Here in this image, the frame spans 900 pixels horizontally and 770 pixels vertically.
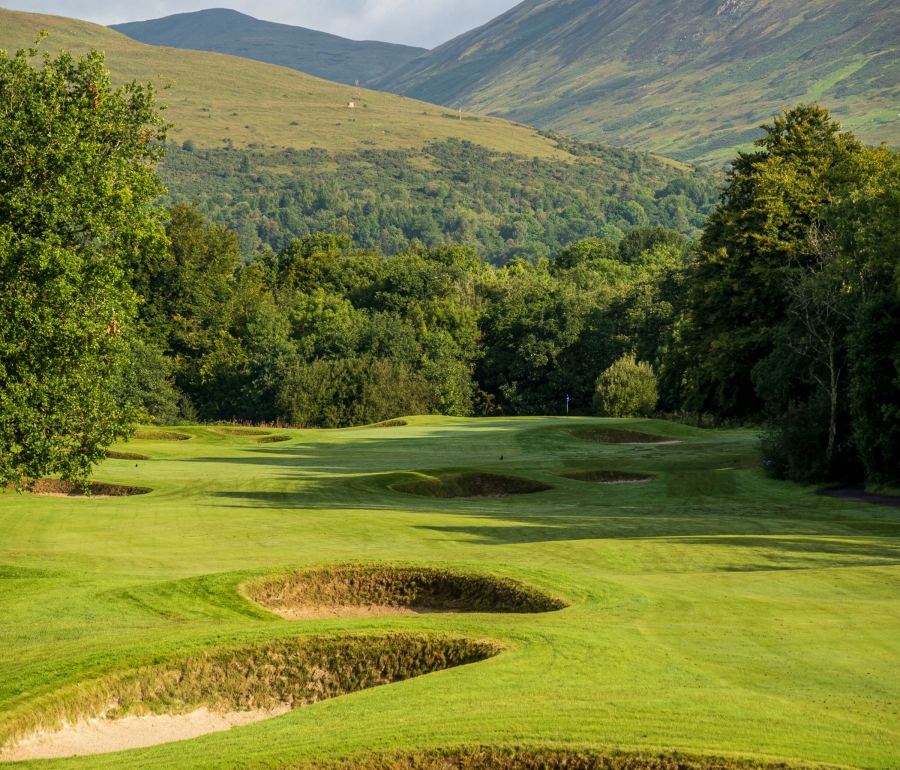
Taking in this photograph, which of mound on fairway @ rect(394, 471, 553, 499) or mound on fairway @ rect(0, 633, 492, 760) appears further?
mound on fairway @ rect(394, 471, 553, 499)

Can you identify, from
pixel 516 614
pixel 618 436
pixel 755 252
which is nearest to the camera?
pixel 516 614

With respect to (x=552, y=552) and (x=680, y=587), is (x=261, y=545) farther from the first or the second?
(x=680, y=587)

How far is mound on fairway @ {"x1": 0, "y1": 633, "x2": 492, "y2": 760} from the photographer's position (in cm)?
1014

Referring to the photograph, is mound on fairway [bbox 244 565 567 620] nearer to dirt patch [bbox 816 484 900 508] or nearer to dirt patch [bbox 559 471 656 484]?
dirt patch [bbox 816 484 900 508]

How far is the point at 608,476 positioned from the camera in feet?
118

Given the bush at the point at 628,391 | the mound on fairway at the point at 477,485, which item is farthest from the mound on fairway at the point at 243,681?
the bush at the point at 628,391

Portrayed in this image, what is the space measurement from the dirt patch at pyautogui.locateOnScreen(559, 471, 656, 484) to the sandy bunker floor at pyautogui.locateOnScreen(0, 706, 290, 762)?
2499 centimetres

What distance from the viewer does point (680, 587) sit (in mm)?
14984

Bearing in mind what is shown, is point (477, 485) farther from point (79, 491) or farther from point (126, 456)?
point (126, 456)

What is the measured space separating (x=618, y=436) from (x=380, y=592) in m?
34.3

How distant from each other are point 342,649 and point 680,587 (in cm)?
547

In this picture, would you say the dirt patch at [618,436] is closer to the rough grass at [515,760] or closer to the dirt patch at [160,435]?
the dirt patch at [160,435]

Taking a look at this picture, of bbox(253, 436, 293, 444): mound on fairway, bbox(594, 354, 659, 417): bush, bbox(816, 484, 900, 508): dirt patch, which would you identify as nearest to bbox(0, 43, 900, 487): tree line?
bbox(594, 354, 659, 417): bush

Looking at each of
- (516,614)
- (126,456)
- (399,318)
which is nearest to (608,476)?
(126,456)
